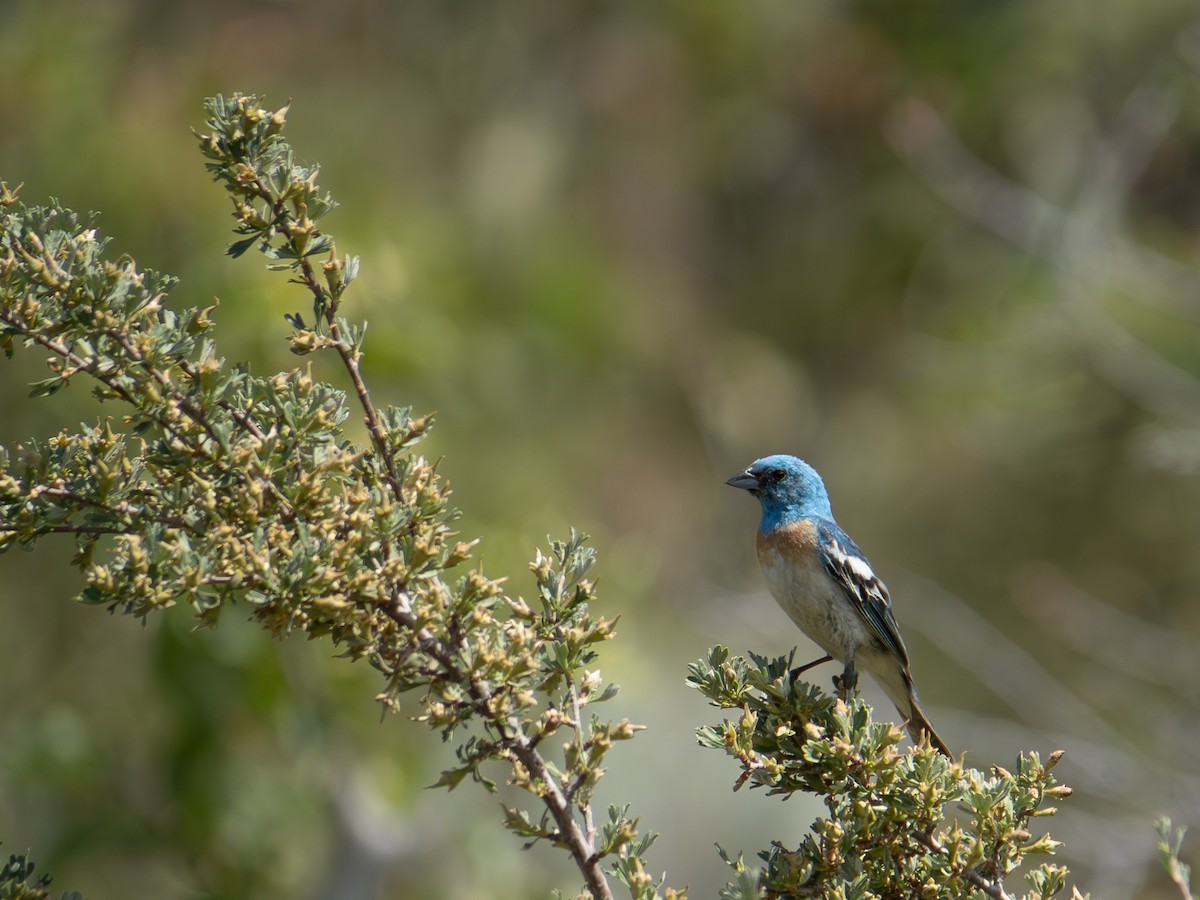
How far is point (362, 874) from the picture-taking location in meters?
6.27

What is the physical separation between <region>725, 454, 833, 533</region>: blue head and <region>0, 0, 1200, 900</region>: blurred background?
1836 mm

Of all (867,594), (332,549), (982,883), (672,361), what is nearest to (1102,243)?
(867,594)

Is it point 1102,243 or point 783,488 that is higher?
point 1102,243

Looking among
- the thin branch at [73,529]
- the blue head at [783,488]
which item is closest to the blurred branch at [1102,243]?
the blue head at [783,488]

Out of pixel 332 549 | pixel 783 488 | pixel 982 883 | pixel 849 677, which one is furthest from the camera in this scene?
pixel 783 488

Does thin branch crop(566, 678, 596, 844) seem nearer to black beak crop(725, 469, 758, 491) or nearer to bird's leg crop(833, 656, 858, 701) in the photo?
bird's leg crop(833, 656, 858, 701)

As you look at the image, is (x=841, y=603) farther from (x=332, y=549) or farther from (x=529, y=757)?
(x=332, y=549)

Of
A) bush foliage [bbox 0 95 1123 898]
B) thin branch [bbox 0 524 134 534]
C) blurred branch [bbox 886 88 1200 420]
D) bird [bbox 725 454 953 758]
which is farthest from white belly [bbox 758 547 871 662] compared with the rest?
blurred branch [bbox 886 88 1200 420]

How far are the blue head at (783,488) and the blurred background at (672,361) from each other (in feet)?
6.02

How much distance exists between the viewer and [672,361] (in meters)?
11.8

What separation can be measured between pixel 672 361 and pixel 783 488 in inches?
290

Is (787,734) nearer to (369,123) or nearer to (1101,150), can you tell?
(1101,150)

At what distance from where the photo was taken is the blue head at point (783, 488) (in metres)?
4.41

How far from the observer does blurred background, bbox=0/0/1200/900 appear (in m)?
6.27
